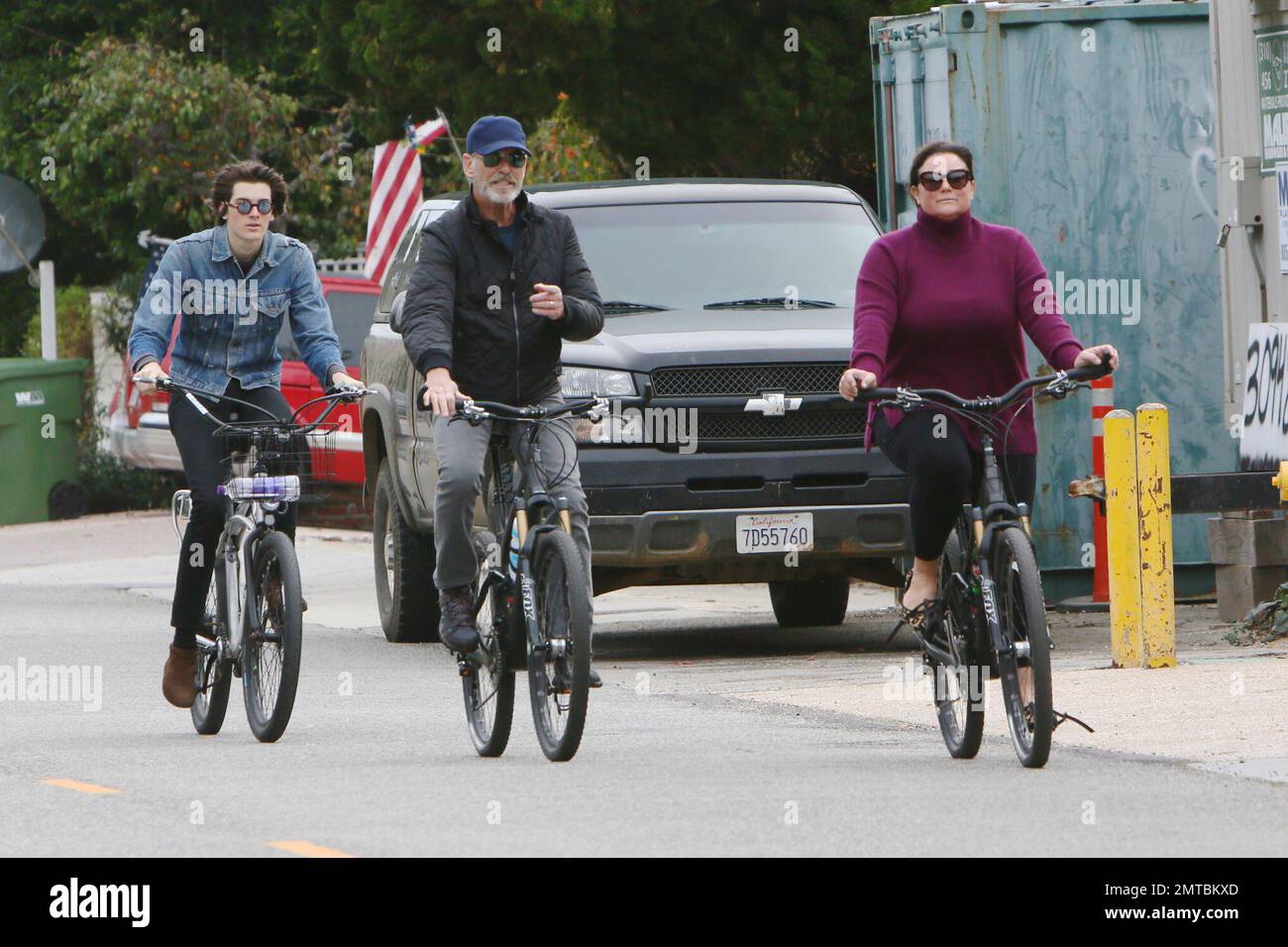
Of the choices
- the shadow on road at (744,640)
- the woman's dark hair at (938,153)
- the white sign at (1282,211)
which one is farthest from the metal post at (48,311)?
the woman's dark hair at (938,153)

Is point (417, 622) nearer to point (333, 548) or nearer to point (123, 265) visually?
point (333, 548)

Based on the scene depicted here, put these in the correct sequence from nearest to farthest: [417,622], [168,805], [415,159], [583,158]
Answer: [168,805] → [417,622] → [415,159] → [583,158]

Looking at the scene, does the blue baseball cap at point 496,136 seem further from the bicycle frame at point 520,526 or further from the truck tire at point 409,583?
the truck tire at point 409,583

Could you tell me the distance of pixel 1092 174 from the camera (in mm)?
13352

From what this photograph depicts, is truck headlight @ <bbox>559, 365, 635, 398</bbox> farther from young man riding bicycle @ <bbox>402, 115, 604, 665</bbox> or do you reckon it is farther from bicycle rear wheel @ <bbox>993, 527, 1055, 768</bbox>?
bicycle rear wheel @ <bbox>993, 527, 1055, 768</bbox>

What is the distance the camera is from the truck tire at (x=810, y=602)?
44.0 feet

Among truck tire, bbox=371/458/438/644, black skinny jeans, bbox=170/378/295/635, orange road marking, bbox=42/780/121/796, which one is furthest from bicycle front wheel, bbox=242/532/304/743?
truck tire, bbox=371/458/438/644

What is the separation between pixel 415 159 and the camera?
19875mm

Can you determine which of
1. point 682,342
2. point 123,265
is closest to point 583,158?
point 123,265

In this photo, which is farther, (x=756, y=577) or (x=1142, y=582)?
(x=756, y=577)

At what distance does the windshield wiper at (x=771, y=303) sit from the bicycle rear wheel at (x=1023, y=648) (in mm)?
4187

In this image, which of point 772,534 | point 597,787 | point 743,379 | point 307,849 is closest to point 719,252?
point 743,379

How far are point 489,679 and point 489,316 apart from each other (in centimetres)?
111
